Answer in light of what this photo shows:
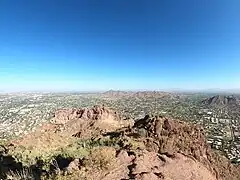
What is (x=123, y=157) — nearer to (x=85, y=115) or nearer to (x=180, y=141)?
(x=180, y=141)

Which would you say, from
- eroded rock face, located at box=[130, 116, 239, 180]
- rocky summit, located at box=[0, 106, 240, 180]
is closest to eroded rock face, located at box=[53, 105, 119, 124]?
rocky summit, located at box=[0, 106, 240, 180]

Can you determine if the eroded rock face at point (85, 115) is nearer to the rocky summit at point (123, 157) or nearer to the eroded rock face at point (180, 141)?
the rocky summit at point (123, 157)

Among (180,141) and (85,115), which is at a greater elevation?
(85,115)

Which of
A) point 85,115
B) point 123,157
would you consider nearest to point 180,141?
point 123,157

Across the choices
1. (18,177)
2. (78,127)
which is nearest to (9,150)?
(18,177)

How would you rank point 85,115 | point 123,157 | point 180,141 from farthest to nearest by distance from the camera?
point 85,115
point 180,141
point 123,157

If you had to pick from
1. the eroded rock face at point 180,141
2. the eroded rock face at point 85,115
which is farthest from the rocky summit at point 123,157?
the eroded rock face at point 85,115

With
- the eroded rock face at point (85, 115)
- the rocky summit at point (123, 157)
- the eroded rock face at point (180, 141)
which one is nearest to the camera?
the rocky summit at point (123, 157)

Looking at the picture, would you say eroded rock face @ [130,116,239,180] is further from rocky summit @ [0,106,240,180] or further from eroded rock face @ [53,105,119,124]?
eroded rock face @ [53,105,119,124]
